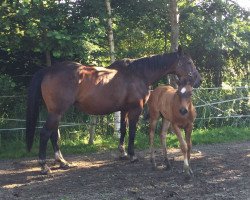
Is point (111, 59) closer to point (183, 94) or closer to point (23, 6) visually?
point (23, 6)

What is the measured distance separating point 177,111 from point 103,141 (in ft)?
11.5

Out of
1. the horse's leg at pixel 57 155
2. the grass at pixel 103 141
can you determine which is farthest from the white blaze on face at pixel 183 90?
the grass at pixel 103 141

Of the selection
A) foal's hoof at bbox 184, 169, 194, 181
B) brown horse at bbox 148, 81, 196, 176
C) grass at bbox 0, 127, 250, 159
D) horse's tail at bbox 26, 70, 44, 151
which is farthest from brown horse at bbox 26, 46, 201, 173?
foal's hoof at bbox 184, 169, 194, 181

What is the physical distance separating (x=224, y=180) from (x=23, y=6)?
5188mm

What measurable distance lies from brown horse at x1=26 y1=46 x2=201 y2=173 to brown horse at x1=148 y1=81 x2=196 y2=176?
0.43 meters

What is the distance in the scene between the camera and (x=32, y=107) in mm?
Answer: 7156

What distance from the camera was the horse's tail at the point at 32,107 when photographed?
7.11 meters

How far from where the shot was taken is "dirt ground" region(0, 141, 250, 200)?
5352mm

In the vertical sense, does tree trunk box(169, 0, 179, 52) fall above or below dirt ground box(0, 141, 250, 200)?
above

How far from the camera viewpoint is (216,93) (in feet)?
38.7

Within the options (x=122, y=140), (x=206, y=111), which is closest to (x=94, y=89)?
(x=122, y=140)

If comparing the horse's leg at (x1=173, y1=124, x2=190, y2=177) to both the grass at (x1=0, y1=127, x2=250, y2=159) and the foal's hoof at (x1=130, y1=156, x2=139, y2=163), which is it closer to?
the foal's hoof at (x1=130, y1=156, x2=139, y2=163)

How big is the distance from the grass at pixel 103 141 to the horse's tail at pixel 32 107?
61.8 inches

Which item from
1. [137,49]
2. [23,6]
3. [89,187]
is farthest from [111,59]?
[89,187]
